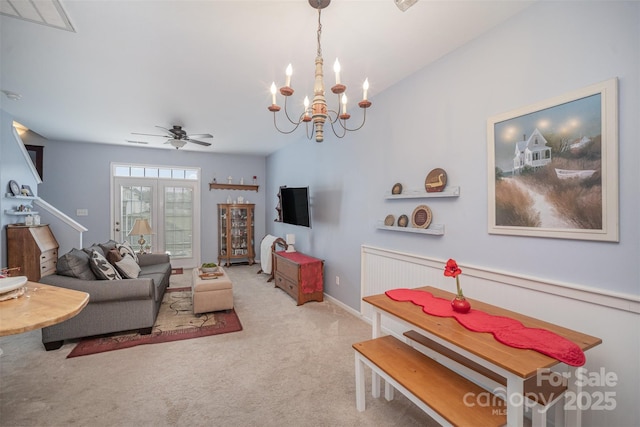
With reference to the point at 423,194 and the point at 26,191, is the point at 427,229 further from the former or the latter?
the point at 26,191

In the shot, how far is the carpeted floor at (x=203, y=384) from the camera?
1798mm

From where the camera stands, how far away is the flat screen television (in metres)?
4.31

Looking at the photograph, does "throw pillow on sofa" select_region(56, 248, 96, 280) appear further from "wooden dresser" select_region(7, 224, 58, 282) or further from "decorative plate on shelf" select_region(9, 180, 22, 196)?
"decorative plate on shelf" select_region(9, 180, 22, 196)

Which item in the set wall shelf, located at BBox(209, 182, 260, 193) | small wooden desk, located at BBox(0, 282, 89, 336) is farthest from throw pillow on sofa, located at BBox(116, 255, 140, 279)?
wall shelf, located at BBox(209, 182, 260, 193)

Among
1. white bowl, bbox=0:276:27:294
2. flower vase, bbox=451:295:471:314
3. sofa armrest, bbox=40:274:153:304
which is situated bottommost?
sofa armrest, bbox=40:274:153:304

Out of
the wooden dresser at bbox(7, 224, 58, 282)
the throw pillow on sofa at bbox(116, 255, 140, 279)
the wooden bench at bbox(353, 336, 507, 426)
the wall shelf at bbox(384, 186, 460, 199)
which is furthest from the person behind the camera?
the wooden dresser at bbox(7, 224, 58, 282)

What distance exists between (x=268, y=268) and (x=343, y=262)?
204 centimetres

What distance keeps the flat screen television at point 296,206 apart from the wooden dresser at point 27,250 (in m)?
3.35

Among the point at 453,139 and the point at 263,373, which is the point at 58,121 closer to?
the point at 263,373

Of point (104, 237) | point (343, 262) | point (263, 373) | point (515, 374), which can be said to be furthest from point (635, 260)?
point (104, 237)

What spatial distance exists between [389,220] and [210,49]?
227 cm

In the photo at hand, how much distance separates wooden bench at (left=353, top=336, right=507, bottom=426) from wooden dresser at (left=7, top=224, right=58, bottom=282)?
15.0 feet

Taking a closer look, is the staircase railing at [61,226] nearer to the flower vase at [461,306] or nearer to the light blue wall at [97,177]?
the light blue wall at [97,177]

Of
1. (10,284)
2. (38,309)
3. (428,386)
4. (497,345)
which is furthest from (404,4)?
(10,284)
